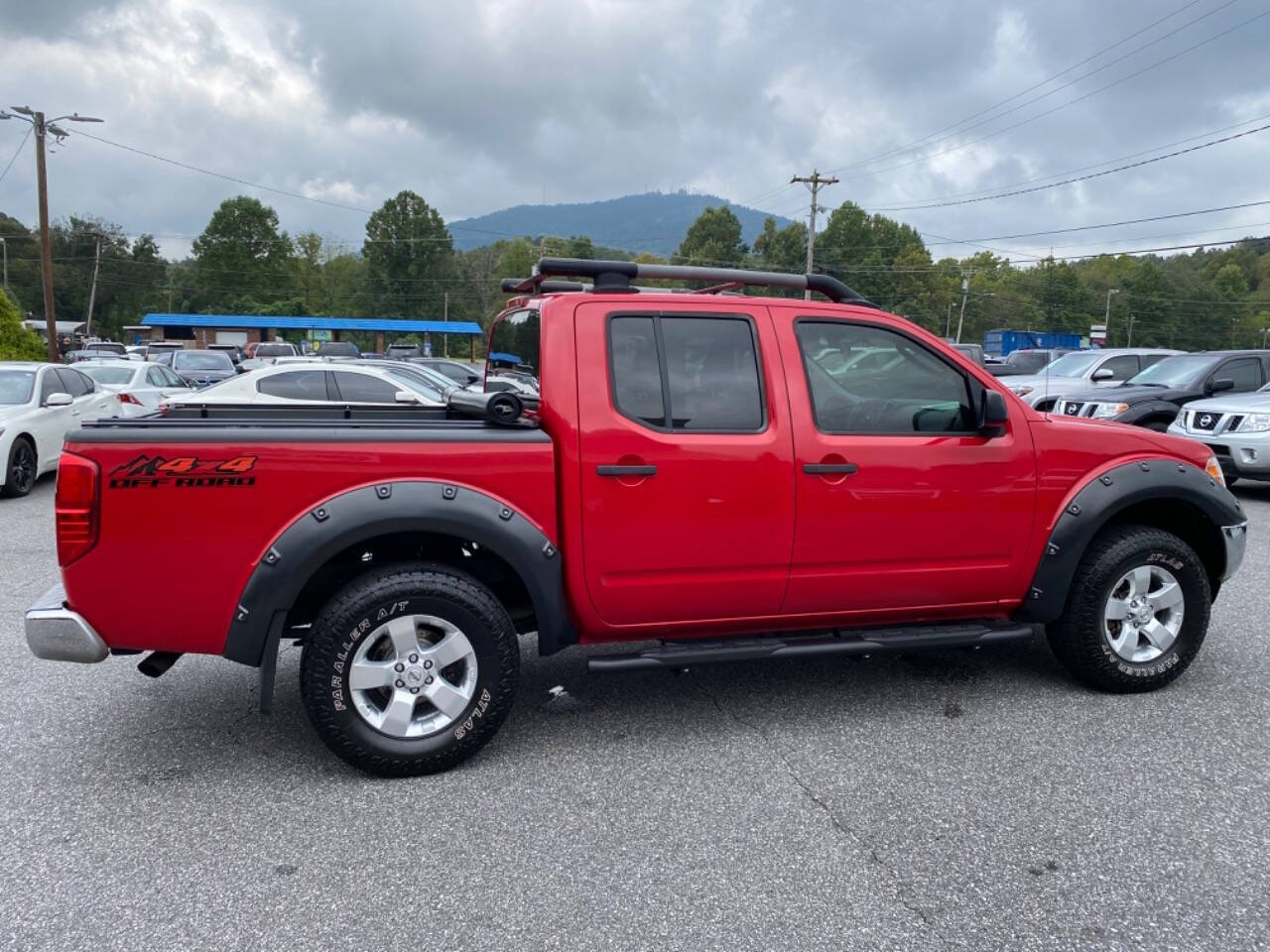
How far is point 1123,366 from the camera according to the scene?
55.4 feet

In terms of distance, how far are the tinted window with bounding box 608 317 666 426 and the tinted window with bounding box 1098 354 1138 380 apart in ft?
50.2

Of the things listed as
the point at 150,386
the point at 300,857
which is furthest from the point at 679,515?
the point at 150,386

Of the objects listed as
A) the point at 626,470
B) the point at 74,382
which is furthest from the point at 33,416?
the point at 626,470

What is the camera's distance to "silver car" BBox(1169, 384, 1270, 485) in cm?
1015

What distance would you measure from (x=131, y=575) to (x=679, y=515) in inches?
82.0

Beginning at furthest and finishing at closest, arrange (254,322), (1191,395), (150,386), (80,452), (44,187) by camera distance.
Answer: (254,322) → (44,187) → (150,386) → (1191,395) → (80,452)

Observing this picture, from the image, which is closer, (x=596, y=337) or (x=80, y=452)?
(x=80, y=452)

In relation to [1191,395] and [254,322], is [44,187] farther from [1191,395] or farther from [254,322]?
[254,322]

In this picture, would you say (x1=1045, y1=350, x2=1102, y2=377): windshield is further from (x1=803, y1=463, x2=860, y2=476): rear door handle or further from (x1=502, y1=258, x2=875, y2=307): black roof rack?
(x1=803, y1=463, x2=860, y2=476): rear door handle

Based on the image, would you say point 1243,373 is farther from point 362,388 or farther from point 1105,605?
point 362,388

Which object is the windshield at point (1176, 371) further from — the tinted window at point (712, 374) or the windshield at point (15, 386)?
the windshield at point (15, 386)

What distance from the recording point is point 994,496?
4121mm

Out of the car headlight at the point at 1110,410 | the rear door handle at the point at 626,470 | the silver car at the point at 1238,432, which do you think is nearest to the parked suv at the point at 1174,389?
the car headlight at the point at 1110,410

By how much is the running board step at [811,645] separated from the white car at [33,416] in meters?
8.59
